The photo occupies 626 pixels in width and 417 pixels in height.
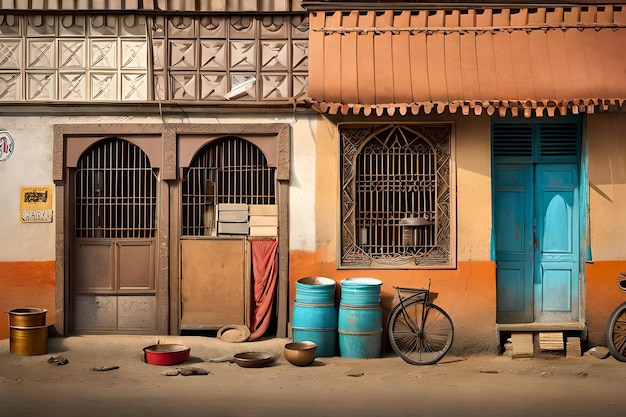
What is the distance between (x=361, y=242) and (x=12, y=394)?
16.3 ft

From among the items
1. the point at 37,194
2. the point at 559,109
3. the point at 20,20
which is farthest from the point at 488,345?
the point at 20,20

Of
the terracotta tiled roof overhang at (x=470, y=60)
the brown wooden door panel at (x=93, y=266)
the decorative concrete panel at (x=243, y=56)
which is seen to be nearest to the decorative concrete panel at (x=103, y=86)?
the decorative concrete panel at (x=243, y=56)

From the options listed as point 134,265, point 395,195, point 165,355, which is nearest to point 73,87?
point 134,265

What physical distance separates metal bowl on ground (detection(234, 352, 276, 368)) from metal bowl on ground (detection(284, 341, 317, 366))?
0.82ft

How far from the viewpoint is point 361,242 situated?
10188mm

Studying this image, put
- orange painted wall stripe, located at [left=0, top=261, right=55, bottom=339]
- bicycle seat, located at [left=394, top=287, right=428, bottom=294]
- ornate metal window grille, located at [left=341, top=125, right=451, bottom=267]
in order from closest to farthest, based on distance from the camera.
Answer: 1. bicycle seat, located at [left=394, top=287, right=428, bottom=294]
2. ornate metal window grille, located at [left=341, top=125, right=451, bottom=267]
3. orange painted wall stripe, located at [left=0, top=261, right=55, bottom=339]

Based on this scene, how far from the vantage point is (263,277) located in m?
10.2

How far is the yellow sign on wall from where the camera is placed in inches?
404

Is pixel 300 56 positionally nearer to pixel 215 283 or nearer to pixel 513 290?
pixel 215 283

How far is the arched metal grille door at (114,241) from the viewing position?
10.4 metres

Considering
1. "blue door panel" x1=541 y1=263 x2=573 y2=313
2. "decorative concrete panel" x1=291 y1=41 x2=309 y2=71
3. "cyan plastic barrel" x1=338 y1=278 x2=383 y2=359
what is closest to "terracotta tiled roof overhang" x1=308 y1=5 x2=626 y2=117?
"decorative concrete panel" x1=291 y1=41 x2=309 y2=71

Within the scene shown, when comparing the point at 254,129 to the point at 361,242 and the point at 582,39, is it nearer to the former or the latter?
the point at 361,242

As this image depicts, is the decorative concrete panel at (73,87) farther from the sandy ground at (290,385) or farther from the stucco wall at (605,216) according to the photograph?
the stucco wall at (605,216)

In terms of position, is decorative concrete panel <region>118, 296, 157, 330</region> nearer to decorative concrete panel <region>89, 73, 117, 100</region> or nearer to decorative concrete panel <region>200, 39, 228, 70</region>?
decorative concrete panel <region>89, 73, 117, 100</region>
